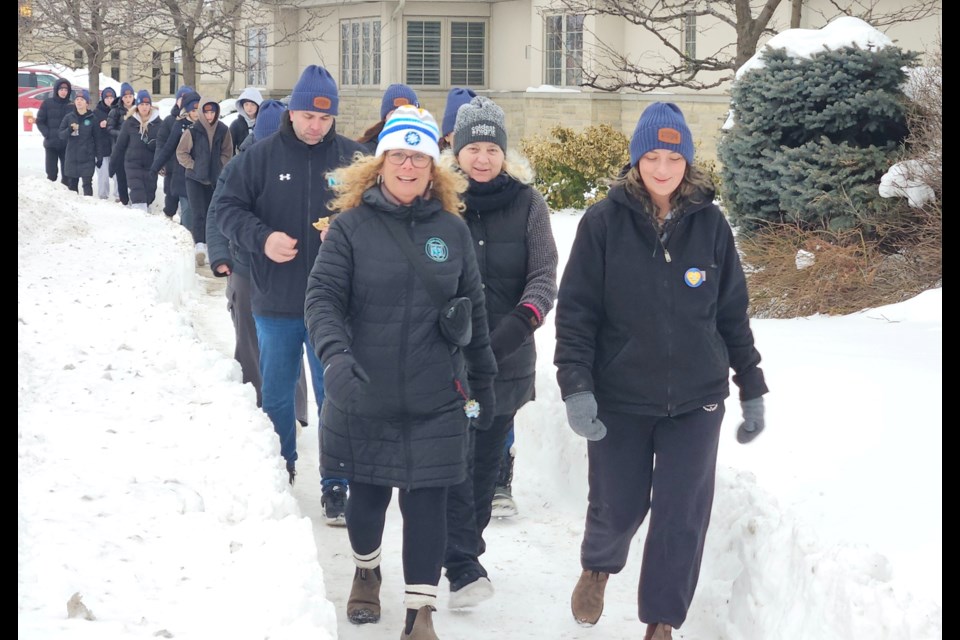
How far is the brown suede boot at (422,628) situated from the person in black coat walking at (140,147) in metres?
A: 14.8

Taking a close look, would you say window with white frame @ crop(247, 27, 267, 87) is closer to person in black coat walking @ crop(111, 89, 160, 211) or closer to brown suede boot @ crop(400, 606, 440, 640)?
person in black coat walking @ crop(111, 89, 160, 211)

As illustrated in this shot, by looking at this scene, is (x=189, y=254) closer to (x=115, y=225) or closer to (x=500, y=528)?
(x=115, y=225)

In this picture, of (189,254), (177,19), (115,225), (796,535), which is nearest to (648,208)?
(796,535)

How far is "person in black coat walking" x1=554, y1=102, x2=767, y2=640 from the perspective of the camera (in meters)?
4.45

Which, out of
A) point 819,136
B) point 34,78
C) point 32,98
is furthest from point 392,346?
point 34,78

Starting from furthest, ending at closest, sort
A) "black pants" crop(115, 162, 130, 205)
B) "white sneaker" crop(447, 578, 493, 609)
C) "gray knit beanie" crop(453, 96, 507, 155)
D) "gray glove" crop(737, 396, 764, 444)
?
"black pants" crop(115, 162, 130, 205) → "gray knit beanie" crop(453, 96, 507, 155) → "white sneaker" crop(447, 578, 493, 609) → "gray glove" crop(737, 396, 764, 444)

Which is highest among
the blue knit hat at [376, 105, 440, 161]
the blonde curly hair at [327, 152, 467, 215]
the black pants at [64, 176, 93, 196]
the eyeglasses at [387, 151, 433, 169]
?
the black pants at [64, 176, 93, 196]

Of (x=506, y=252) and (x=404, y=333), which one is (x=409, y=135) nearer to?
(x=404, y=333)

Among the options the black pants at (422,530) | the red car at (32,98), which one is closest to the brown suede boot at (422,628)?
the black pants at (422,530)

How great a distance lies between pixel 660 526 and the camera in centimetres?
452

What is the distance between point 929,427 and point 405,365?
2.36 m

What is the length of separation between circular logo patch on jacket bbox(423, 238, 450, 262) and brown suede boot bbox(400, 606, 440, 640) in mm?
1252

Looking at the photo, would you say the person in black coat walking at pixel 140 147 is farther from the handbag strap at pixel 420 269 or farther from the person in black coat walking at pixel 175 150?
the handbag strap at pixel 420 269

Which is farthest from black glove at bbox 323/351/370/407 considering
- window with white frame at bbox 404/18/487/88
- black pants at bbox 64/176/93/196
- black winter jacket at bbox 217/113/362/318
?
window with white frame at bbox 404/18/487/88
